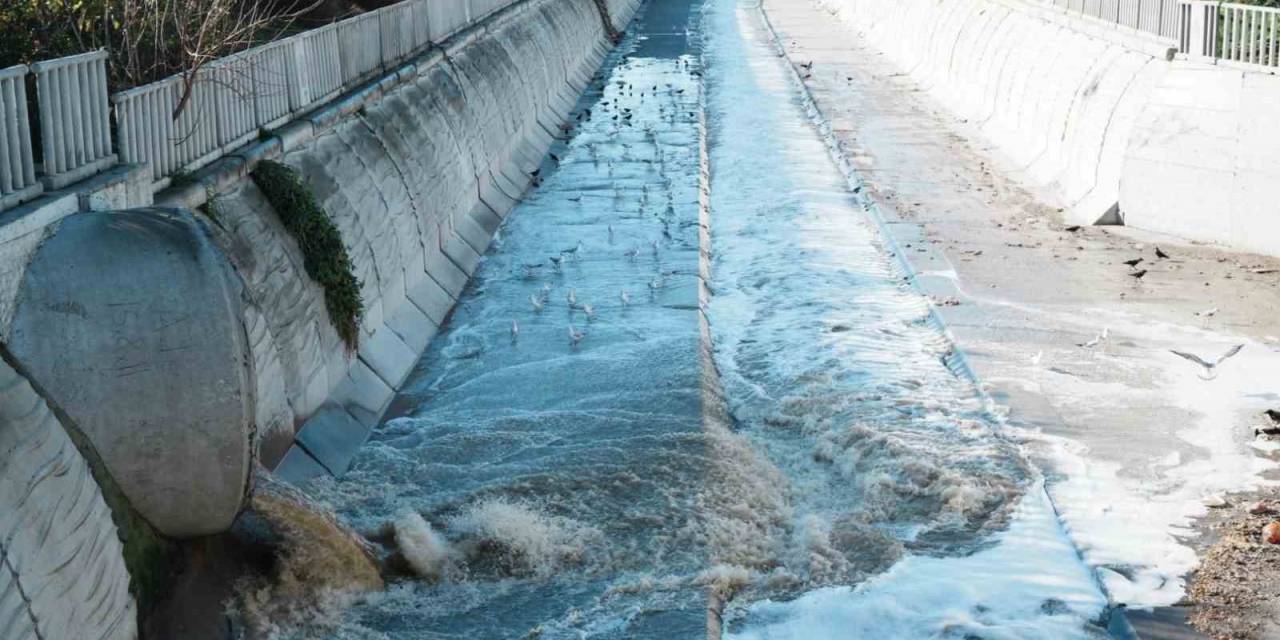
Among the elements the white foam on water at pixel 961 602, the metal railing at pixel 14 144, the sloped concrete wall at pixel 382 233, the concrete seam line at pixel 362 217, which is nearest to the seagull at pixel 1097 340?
the white foam on water at pixel 961 602

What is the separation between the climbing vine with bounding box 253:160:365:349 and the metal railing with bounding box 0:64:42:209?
4.66m

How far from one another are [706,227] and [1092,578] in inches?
550

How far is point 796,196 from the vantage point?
27.6 m

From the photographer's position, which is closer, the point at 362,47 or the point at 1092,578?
the point at 1092,578

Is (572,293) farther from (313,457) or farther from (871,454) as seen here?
(313,457)

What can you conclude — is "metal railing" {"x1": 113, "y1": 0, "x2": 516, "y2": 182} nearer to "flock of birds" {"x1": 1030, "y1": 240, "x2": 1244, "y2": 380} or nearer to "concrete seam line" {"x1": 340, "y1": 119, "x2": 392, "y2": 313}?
"concrete seam line" {"x1": 340, "y1": 119, "x2": 392, "y2": 313}

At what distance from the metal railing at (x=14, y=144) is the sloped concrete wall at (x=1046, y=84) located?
16.6 meters

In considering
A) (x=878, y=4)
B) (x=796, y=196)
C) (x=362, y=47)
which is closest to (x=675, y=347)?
(x=362, y=47)

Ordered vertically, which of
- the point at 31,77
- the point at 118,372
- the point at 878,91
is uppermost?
the point at 31,77

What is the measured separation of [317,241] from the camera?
51.4 ft

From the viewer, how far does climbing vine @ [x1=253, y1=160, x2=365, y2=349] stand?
15.4 meters

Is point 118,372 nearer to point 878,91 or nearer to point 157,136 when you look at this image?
point 157,136

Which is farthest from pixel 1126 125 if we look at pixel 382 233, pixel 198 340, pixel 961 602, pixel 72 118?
pixel 198 340

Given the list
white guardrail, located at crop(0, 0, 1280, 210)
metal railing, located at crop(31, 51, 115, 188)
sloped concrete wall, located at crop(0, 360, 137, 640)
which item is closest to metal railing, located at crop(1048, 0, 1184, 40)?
white guardrail, located at crop(0, 0, 1280, 210)
